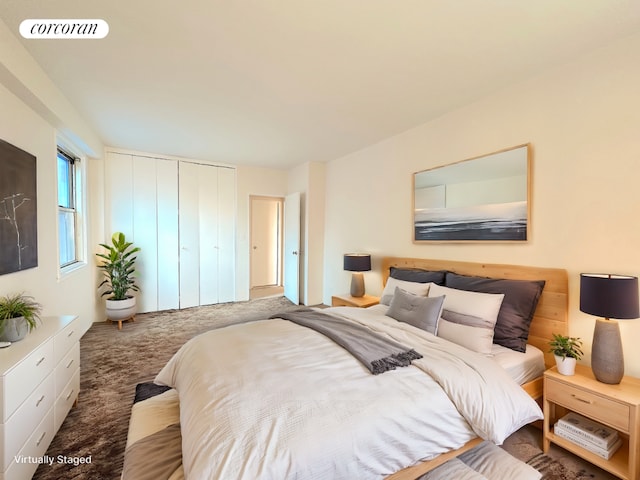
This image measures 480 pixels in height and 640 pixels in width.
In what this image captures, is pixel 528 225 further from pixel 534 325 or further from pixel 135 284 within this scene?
pixel 135 284

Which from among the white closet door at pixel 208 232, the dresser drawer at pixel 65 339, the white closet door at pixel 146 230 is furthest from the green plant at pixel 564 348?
the white closet door at pixel 146 230

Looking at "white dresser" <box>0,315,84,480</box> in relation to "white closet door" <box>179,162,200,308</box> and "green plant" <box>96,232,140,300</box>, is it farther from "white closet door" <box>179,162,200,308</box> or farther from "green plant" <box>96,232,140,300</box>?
"white closet door" <box>179,162,200,308</box>

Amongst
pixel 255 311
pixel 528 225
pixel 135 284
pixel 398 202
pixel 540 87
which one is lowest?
pixel 255 311

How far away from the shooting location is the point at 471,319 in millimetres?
2076

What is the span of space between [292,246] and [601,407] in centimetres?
437

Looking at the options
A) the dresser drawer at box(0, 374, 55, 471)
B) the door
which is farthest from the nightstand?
the door

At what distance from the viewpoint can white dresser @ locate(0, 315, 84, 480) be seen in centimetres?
130

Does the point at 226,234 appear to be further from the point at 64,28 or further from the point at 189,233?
the point at 64,28

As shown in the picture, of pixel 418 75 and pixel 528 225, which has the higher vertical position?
pixel 418 75

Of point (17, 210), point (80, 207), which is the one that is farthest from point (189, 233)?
point (17, 210)

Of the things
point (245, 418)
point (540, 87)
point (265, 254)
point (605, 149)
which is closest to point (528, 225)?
point (605, 149)

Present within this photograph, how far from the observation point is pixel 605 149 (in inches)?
73.4

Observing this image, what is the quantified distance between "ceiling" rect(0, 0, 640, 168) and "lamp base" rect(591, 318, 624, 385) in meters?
1.81

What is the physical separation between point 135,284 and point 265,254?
3.05 metres
